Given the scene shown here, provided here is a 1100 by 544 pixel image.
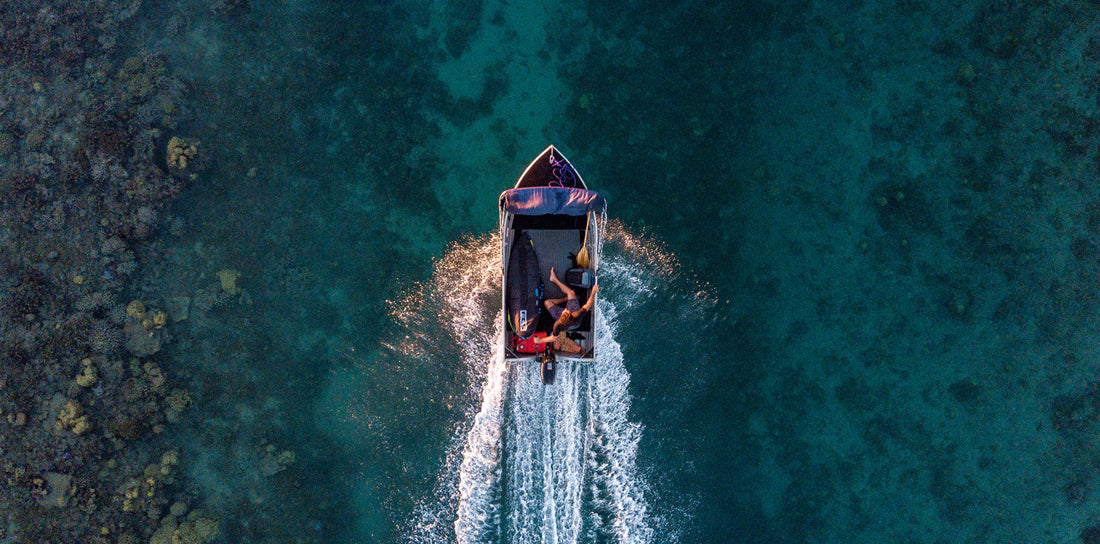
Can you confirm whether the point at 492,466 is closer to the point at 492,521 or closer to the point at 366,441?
the point at 492,521

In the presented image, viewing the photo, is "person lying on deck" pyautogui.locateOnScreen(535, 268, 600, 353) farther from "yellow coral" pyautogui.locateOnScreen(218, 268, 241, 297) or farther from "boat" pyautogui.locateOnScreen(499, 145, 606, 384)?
"yellow coral" pyautogui.locateOnScreen(218, 268, 241, 297)

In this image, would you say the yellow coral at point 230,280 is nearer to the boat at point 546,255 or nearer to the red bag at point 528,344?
the boat at point 546,255

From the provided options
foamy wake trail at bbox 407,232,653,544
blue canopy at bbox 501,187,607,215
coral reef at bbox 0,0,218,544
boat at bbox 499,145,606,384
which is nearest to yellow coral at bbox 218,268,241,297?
coral reef at bbox 0,0,218,544

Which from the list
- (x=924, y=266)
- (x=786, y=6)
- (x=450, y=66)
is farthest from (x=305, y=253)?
(x=924, y=266)

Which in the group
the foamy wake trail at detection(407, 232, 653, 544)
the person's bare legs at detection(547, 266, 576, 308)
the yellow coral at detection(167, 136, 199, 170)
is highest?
the yellow coral at detection(167, 136, 199, 170)

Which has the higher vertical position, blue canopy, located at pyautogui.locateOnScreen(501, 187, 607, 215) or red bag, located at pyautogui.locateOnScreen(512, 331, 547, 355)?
blue canopy, located at pyautogui.locateOnScreen(501, 187, 607, 215)

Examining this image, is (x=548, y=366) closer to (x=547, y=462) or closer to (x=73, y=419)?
(x=547, y=462)

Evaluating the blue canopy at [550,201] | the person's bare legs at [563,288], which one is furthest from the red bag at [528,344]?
the blue canopy at [550,201]

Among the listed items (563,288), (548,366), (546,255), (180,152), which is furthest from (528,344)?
(180,152)
